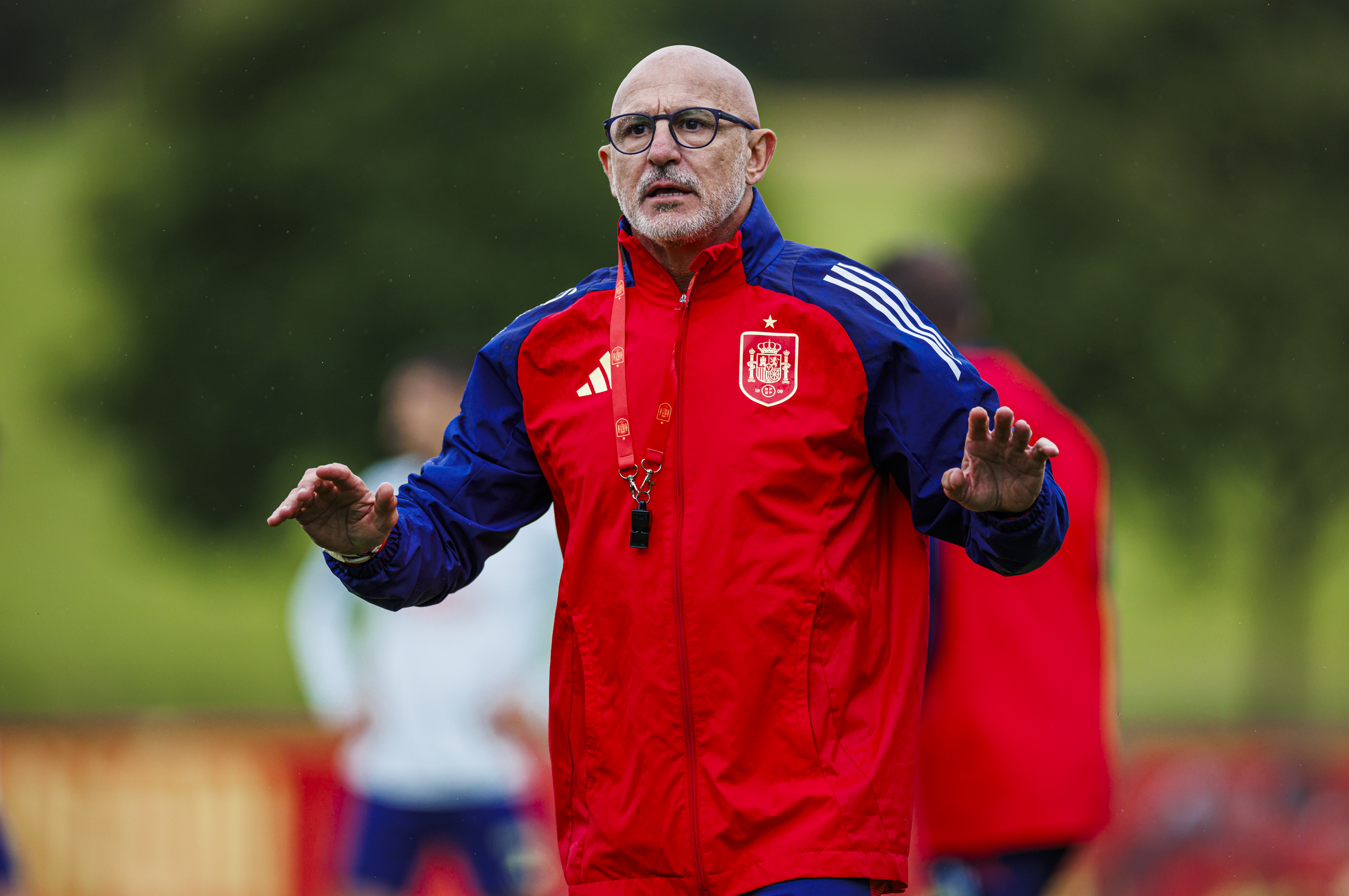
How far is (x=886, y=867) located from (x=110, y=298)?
1671 centimetres

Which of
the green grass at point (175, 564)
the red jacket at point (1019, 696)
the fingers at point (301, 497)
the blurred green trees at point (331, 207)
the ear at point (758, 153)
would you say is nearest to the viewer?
the fingers at point (301, 497)

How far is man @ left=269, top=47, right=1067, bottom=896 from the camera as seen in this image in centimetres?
344

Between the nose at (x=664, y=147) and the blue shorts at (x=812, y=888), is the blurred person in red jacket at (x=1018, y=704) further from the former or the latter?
the blue shorts at (x=812, y=888)

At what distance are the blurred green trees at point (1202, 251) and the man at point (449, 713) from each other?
1117 cm

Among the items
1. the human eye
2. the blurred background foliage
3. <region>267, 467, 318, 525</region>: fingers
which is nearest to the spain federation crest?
the human eye

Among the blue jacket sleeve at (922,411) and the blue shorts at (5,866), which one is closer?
the blue jacket sleeve at (922,411)

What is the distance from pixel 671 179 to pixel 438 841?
420 centimetres

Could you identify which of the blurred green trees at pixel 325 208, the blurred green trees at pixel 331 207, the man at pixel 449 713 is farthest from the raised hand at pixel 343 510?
the blurred green trees at pixel 331 207

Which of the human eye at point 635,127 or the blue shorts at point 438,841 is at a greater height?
the human eye at point 635,127

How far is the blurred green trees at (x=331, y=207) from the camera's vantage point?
1683 centimetres

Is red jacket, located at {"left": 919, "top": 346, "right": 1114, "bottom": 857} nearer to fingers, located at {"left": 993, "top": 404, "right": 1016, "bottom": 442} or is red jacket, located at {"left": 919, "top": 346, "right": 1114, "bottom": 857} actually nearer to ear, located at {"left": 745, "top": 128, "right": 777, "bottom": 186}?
ear, located at {"left": 745, "top": 128, "right": 777, "bottom": 186}

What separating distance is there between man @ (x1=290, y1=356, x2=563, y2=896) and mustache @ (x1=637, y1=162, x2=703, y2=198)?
3.50 metres

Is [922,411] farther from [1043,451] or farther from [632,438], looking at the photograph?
[632,438]

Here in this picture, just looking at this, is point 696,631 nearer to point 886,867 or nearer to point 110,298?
point 886,867
